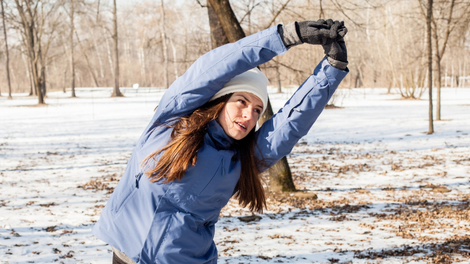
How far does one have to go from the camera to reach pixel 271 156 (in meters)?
1.78

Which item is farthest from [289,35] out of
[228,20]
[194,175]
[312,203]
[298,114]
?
[312,203]

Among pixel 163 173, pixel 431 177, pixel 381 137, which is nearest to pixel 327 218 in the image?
pixel 431 177

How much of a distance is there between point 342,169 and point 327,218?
123 inches

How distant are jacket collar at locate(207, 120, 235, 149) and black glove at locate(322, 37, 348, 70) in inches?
20.4

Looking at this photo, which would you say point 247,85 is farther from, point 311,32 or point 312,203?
point 312,203

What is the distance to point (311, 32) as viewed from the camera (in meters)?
1.46

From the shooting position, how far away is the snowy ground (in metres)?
4.05

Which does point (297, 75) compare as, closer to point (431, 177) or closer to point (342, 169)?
point (342, 169)

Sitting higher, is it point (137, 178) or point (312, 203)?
point (137, 178)

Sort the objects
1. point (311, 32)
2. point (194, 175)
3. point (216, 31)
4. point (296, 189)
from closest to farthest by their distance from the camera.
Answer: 1. point (311, 32)
2. point (194, 175)
3. point (216, 31)
4. point (296, 189)

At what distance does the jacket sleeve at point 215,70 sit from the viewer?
4.86 feet

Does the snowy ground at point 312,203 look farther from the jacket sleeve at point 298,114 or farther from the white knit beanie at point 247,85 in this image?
the white knit beanie at point 247,85

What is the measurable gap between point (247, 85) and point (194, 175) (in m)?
0.43

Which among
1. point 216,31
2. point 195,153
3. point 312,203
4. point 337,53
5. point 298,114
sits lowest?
point 312,203
